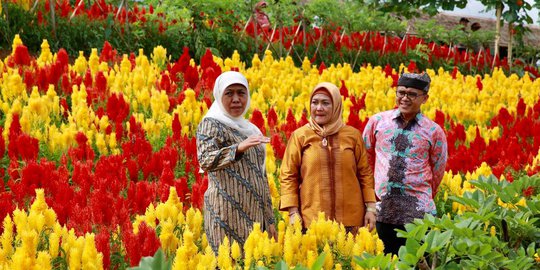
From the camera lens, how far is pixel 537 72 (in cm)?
1427

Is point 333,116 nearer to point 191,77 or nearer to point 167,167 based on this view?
point 167,167

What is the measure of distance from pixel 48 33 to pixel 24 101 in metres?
2.52

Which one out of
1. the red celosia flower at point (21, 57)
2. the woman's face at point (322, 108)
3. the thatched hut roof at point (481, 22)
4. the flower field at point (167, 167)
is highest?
the thatched hut roof at point (481, 22)

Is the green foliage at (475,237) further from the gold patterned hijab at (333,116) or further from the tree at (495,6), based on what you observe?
the tree at (495,6)

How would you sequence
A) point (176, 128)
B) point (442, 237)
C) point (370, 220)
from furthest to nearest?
1. point (176, 128)
2. point (370, 220)
3. point (442, 237)

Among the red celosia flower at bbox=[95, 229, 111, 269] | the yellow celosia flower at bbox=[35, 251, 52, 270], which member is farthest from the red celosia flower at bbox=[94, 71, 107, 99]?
the yellow celosia flower at bbox=[35, 251, 52, 270]

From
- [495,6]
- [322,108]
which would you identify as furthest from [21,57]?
[495,6]

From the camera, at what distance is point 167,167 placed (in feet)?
14.3

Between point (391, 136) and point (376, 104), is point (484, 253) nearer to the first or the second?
point (391, 136)

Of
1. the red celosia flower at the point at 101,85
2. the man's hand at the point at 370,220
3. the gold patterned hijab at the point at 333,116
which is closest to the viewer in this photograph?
the gold patterned hijab at the point at 333,116

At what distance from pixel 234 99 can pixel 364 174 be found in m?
0.80

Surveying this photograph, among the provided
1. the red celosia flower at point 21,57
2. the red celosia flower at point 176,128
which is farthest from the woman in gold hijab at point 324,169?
the red celosia flower at point 21,57

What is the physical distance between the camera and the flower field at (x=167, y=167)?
2.96 m

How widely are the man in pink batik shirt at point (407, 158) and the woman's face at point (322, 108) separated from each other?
49 centimetres
